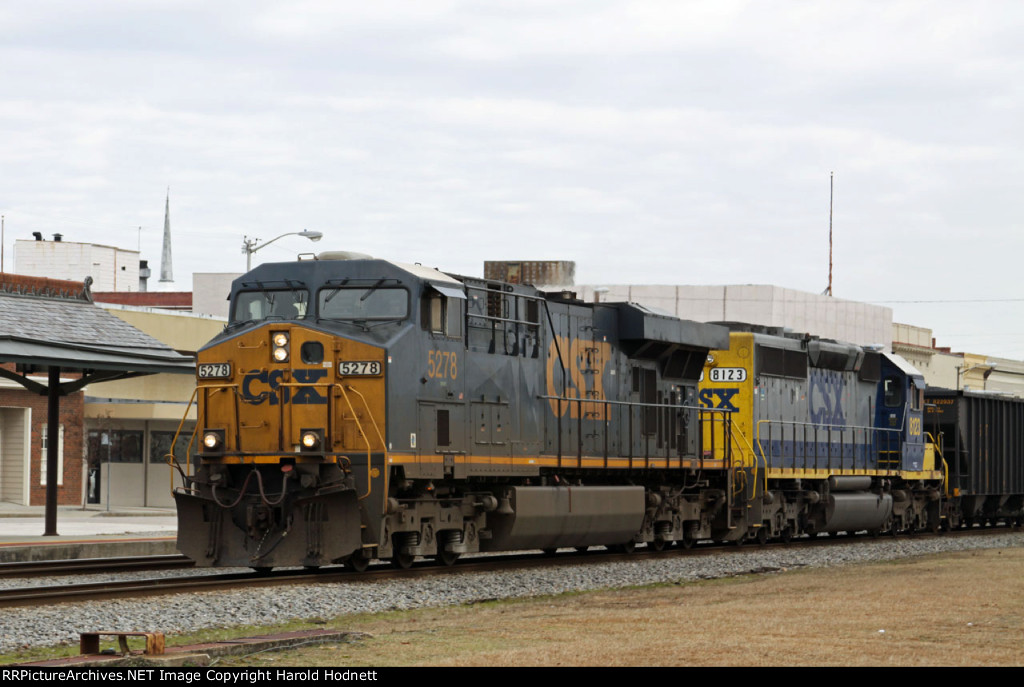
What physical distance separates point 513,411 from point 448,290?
232cm

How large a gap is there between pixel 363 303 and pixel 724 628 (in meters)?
7.60

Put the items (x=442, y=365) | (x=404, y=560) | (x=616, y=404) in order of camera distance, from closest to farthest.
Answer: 1. (x=442, y=365)
2. (x=404, y=560)
3. (x=616, y=404)

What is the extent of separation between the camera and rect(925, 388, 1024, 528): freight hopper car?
109ft

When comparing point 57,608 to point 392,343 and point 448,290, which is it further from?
point 448,290

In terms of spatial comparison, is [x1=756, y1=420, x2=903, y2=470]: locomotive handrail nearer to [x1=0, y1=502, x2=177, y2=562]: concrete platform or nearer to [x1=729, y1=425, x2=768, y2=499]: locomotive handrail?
[x1=729, y1=425, x2=768, y2=499]: locomotive handrail

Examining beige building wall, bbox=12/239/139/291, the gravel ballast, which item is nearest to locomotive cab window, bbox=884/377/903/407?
the gravel ballast

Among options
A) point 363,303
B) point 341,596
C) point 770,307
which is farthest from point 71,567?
point 770,307

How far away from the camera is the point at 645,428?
22469 millimetres

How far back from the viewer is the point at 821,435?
27906mm

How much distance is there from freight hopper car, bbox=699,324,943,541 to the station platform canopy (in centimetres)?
1042

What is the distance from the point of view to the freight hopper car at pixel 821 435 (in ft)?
82.9

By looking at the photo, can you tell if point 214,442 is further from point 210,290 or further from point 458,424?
point 210,290

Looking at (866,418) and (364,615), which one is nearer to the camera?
(364,615)

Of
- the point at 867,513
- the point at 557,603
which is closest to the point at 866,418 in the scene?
the point at 867,513
